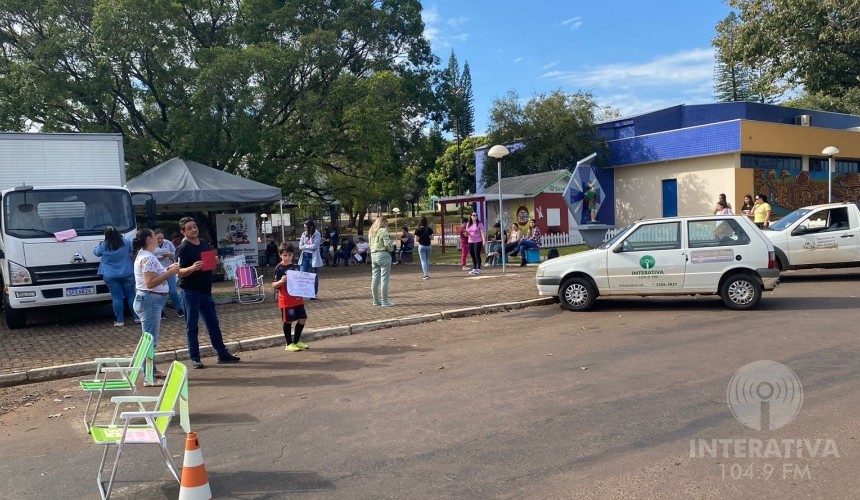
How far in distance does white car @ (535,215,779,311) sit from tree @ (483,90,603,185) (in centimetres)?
2196

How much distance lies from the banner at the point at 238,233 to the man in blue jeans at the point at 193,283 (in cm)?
1183

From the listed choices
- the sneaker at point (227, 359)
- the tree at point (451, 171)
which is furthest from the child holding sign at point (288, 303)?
the tree at point (451, 171)

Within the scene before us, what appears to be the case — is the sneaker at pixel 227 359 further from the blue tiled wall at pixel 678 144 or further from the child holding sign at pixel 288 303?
the blue tiled wall at pixel 678 144

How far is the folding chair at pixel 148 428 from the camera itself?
3873 mm

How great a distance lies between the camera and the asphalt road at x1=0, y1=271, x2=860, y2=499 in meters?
4.00

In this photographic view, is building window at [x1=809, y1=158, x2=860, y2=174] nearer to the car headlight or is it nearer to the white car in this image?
the white car

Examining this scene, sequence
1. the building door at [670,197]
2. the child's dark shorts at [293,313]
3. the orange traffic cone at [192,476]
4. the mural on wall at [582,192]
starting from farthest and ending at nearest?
the building door at [670,197] < the mural on wall at [582,192] < the child's dark shorts at [293,313] < the orange traffic cone at [192,476]

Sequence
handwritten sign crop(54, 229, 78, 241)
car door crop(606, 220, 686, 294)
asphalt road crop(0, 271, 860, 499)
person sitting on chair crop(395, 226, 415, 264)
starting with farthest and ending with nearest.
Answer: person sitting on chair crop(395, 226, 415, 264) < handwritten sign crop(54, 229, 78, 241) < car door crop(606, 220, 686, 294) < asphalt road crop(0, 271, 860, 499)

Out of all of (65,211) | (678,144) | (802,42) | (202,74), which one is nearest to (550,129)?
(678,144)

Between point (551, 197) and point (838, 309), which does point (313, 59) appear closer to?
point (551, 197)

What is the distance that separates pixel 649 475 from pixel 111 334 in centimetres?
933

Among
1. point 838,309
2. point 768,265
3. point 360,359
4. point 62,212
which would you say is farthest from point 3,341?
point 838,309

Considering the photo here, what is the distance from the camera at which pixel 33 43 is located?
802 inches

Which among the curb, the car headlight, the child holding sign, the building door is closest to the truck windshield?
the car headlight
